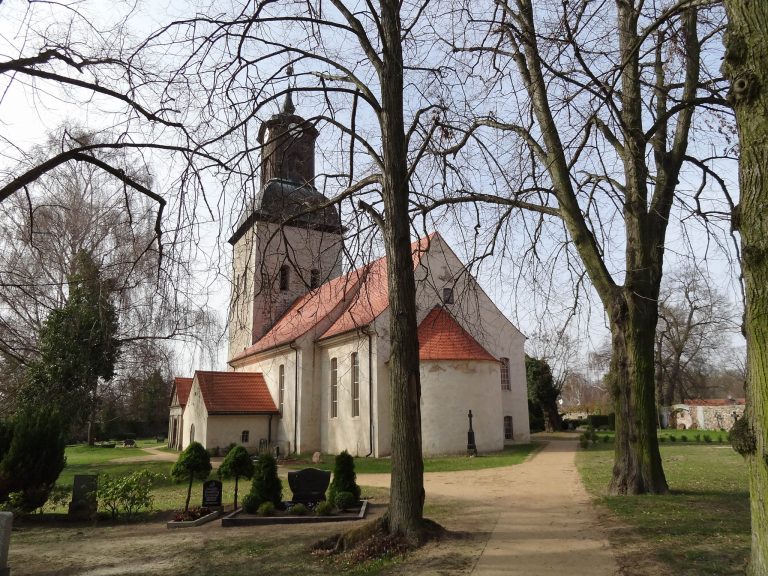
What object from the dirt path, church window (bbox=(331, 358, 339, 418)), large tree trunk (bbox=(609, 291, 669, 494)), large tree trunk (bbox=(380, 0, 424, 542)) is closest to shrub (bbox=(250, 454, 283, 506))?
the dirt path

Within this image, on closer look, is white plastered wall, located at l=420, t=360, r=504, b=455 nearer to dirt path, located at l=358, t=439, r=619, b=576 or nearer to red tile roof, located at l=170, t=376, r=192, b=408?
dirt path, located at l=358, t=439, r=619, b=576

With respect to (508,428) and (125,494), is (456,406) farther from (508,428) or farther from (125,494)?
(125,494)

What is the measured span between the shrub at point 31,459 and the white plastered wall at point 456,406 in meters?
12.4

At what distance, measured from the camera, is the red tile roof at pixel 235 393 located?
25.7 meters

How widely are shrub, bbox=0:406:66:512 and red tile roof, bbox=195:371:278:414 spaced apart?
1323 centimetres

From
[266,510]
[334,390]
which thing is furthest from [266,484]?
[334,390]

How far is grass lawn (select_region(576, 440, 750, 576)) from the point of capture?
6062 mm

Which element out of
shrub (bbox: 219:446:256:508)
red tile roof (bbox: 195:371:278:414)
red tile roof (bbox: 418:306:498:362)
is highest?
red tile roof (bbox: 418:306:498:362)

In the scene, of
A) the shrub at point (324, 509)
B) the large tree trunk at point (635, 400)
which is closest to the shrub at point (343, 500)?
the shrub at point (324, 509)

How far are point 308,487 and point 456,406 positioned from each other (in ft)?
37.0

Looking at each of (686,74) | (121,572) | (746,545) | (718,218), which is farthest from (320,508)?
(686,74)

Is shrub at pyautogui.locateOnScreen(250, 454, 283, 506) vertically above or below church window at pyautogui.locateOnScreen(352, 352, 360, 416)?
below

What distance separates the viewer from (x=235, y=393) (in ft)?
88.7

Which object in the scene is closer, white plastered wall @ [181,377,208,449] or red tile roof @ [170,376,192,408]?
white plastered wall @ [181,377,208,449]
